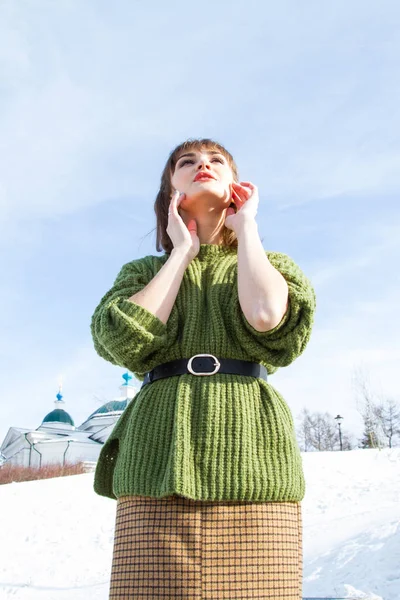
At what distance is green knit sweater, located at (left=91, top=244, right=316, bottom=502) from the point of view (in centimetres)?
161

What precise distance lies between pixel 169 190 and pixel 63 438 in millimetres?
32449

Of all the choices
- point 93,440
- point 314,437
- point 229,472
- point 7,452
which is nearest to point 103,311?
point 229,472

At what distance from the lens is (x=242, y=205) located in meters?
2.09

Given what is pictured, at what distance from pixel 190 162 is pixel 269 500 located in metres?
1.29

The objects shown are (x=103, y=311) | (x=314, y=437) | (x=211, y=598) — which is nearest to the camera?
(x=211, y=598)

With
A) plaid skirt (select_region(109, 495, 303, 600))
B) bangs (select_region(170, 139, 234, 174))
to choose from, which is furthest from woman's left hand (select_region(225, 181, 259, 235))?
plaid skirt (select_region(109, 495, 303, 600))

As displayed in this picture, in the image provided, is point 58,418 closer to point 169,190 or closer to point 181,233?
point 169,190

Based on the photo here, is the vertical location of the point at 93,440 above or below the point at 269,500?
above

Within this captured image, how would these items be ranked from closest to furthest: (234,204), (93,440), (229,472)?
(229,472), (234,204), (93,440)

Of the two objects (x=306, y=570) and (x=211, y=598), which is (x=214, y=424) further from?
(x=306, y=570)

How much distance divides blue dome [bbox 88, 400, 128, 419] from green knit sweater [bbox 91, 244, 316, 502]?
105 feet

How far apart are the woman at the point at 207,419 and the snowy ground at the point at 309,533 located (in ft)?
8.68

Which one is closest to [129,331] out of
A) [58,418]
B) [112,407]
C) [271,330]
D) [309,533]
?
[271,330]

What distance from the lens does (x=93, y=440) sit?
33469 millimetres
